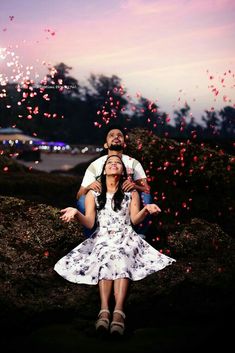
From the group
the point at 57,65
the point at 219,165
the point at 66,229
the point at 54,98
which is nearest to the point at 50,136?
the point at 54,98

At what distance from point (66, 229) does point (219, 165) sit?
5882 mm

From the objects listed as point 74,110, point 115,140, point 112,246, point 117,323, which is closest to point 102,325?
point 117,323

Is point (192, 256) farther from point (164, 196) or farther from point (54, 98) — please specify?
point (54, 98)

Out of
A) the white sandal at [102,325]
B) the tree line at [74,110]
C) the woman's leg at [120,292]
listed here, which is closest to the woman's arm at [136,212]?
the woman's leg at [120,292]

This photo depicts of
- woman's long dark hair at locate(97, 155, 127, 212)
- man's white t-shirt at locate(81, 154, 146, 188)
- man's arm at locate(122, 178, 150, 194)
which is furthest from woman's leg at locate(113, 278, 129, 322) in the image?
man's white t-shirt at locate(81, 154, 146, 188)

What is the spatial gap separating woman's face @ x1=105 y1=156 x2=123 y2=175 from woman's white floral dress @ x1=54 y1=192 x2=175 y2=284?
0.29m

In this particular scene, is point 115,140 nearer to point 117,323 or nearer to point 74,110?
point 117,323

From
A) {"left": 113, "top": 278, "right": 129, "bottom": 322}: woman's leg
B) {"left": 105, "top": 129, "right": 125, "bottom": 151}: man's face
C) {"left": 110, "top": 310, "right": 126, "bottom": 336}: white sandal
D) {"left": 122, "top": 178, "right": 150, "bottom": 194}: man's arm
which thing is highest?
{"left": 105, "top": 129, "right": 125, "bottom": 151}: man's face

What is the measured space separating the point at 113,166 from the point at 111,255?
1.11m

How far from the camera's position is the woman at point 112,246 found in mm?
5043

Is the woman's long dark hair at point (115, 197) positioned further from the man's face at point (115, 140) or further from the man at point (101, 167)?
the man's face at point (115, 140)

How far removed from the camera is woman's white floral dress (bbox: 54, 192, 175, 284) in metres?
5.16

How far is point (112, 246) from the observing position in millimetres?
5398

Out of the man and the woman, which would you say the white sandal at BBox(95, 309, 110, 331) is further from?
the man
